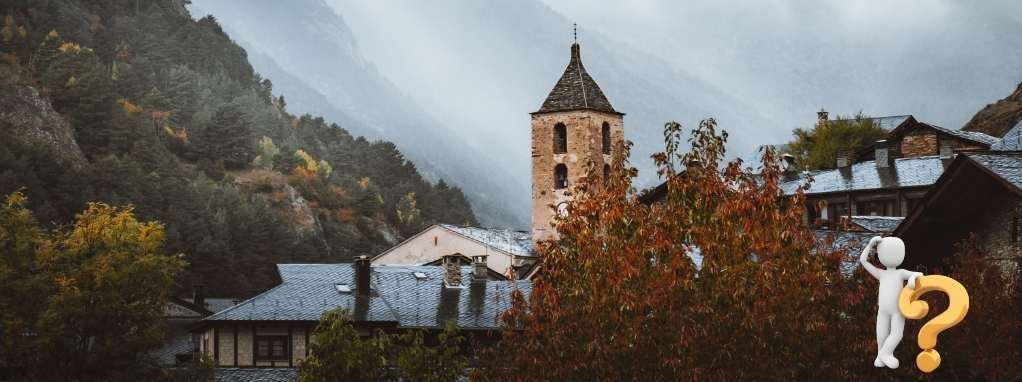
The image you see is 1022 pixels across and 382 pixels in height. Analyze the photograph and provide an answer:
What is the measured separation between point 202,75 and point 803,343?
14708cm

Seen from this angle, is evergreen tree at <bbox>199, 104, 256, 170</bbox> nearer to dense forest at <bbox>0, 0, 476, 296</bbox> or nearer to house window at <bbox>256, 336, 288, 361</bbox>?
dense forest at <bbox>0, 0, 476, 296</bbox>

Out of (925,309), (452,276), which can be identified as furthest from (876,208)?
(925,309)

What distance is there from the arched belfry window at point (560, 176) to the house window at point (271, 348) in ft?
98.9

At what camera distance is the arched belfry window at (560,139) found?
255 ft

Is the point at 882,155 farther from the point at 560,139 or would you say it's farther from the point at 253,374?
the point at 560,139

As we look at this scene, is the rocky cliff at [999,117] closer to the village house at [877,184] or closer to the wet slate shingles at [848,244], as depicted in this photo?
the village house at [877,184]

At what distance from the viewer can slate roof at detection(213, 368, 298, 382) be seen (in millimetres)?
47125

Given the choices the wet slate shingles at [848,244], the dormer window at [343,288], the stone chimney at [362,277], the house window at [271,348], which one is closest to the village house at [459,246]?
the stone chimney at [362,277]

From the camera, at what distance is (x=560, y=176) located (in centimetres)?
7788

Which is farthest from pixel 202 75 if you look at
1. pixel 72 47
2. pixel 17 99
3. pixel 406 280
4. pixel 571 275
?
pixel 571 275

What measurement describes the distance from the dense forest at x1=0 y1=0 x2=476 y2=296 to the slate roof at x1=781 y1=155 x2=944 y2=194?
39214 millimetres

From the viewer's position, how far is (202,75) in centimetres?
16362

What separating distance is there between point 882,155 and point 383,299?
58.5 ft

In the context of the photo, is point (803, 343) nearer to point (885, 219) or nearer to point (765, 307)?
point (765, 307)
